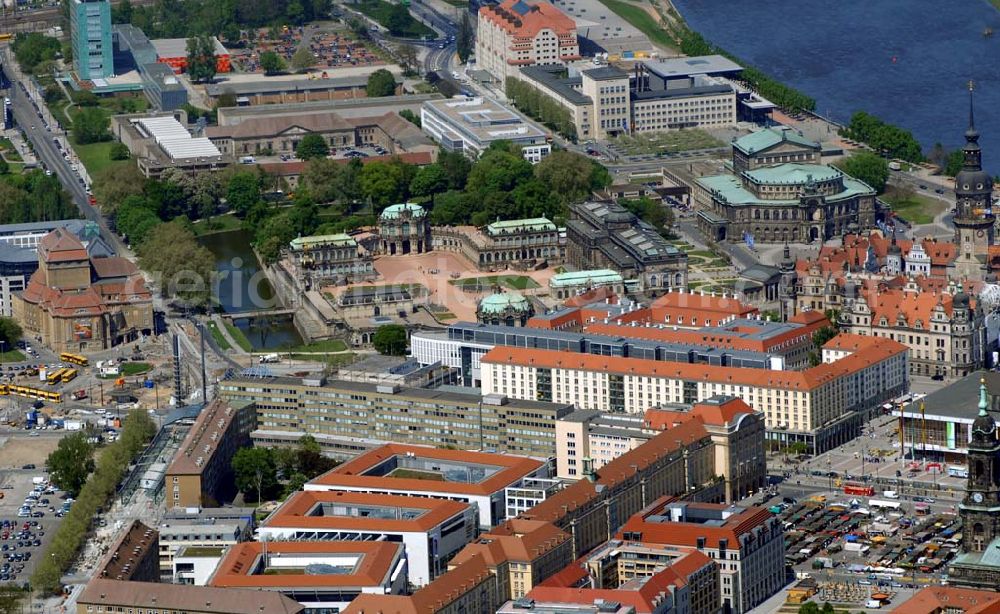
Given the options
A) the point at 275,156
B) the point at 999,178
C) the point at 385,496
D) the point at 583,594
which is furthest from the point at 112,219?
the point at 583,594

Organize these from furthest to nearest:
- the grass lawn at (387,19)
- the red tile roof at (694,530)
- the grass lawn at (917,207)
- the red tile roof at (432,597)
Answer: the grass lawn at (387,19) → the grass lawn at (917,207) → the red tile roof at (694,530) → the red tile roof at (432,597)

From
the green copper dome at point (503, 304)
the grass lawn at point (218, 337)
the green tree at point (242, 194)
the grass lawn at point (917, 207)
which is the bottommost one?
the grass lawn at point (218, 337)

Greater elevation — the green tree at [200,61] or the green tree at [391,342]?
the green tree at [200,61]

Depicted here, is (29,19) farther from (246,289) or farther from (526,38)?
(246,289)

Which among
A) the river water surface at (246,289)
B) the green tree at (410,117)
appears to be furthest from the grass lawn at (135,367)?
the green tree at (410,117)

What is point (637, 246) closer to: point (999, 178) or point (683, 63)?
point (999, 178)

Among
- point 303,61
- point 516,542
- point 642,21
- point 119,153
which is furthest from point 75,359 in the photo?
point 642,21

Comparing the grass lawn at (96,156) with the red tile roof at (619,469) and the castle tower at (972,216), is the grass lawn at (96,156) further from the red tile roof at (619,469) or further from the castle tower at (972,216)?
the red tile roof at (619,469)

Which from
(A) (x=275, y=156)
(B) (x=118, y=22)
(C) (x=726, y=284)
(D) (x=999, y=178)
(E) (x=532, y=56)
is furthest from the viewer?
(B) (x=118, y=22)
